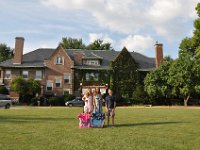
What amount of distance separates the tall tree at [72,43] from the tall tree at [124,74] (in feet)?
110

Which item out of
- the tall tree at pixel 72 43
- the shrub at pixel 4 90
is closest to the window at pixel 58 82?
the shrub at pixel 4 90

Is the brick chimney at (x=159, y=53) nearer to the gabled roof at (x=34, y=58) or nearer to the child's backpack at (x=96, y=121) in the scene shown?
the gabled roof at (x=34, y=58)

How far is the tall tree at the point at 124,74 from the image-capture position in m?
58.4

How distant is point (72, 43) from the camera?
93938mm

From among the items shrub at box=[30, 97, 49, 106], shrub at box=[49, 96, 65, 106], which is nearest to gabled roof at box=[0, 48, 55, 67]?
shrub at box=[30, 97, 49, 106]

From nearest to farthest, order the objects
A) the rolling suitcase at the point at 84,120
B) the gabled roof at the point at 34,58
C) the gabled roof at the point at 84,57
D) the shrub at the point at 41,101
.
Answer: the rolling suitcase at the point at 84,120
the shrub at the point at 41,101
the gabled roof at the point at 34,58
the gabled roof at the point at 84,57

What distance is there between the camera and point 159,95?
182 ft

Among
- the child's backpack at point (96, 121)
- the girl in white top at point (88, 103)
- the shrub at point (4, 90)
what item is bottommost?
the child's backpack at point (96, 121)

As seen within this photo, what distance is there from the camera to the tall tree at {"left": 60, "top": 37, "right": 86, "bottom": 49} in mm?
92188

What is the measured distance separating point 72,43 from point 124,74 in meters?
37.3

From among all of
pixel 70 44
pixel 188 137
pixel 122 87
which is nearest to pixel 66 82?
pixel 122 87

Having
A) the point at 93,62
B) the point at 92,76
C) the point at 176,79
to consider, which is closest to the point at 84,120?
the point at 176,79

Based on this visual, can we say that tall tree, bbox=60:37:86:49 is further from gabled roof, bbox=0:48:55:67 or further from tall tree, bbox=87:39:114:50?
gabled roof, bbox=0:48:55:67

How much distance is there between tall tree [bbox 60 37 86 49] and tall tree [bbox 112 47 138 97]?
3340 centimetres
